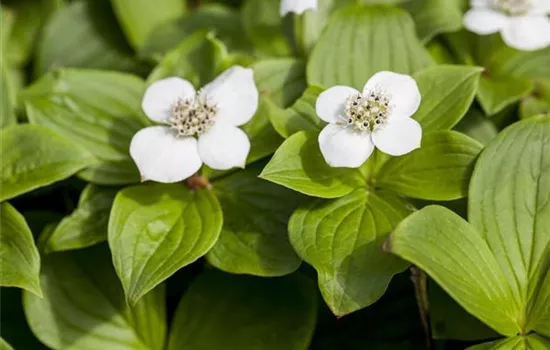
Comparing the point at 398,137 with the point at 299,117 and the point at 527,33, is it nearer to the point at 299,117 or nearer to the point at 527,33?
the point at 299,117

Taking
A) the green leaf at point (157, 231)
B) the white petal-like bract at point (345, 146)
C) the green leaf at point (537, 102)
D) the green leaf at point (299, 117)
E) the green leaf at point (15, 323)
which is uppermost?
the white petal-like bract at point (345, 146)

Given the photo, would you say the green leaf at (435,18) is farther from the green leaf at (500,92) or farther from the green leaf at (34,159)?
the green leaf at (34,159)

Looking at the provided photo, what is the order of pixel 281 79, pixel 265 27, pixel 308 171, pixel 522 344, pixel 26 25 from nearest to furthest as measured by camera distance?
1. pixel 522 344
2. pixel 308 171
3. pixel 281 79
4. pixel 265 27
5. pixel 26 25

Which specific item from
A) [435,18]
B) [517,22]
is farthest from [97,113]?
[517,22]

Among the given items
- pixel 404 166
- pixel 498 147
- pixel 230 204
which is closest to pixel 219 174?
pixel 230 204

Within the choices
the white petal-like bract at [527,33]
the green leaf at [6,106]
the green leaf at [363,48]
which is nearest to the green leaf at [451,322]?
the green leaf at [363,48]

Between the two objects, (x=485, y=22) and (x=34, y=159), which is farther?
(x=485, y=22)
